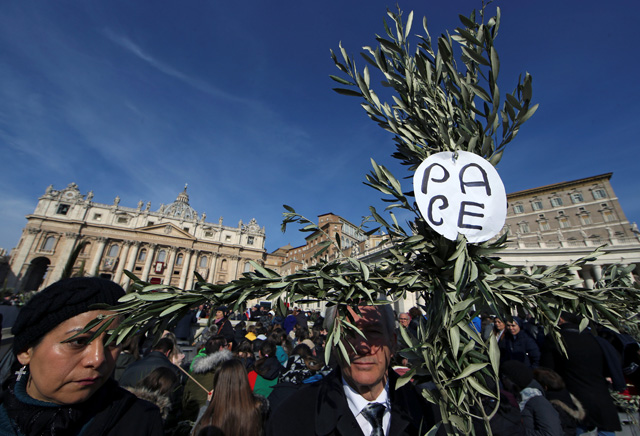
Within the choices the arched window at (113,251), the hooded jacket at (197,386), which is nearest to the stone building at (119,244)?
the arched window at (113,251)

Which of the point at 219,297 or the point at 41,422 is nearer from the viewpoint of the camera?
the point at 219,297

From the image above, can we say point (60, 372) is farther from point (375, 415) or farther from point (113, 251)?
point (113, 251)

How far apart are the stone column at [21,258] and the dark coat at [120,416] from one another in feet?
224

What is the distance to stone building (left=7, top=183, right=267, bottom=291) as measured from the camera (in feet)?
167

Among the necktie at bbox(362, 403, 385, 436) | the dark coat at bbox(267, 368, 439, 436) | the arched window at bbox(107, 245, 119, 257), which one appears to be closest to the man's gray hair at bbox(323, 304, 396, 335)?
the dark coat at bbox(267, 368, 439, 436)

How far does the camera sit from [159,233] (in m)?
58.7

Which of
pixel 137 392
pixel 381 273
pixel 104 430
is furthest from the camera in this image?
pixel 137 392

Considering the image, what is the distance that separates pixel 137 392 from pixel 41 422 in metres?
2.05

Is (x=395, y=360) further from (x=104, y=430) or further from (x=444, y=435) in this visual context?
(x=104, y=430)

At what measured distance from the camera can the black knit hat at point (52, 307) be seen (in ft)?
5.53

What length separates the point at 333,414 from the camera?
1.87m

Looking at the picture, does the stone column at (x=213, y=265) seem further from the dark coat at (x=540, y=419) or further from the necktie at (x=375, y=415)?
the necktie at (x=375, y=415)

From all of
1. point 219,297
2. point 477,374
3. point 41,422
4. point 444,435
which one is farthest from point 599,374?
point 41,422

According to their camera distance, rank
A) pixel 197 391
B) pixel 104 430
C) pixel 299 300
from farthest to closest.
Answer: pixel 197 391
pixel 104 430
pixel 299 300
